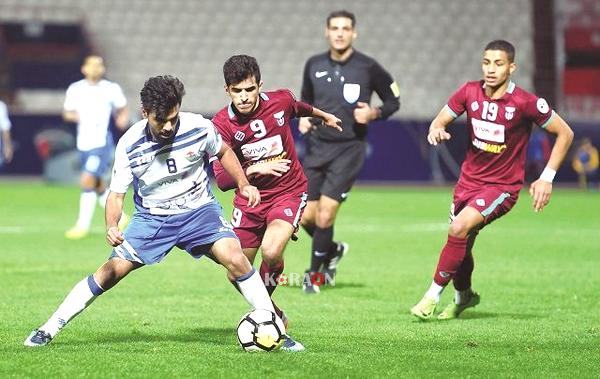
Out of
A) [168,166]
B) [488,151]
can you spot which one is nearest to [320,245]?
[488,151]

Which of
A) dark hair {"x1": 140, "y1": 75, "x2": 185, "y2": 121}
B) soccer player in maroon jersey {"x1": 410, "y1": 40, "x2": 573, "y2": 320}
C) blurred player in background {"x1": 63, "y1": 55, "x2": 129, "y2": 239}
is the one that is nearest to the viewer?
dark hair {"x1": 140, "y1": 75, "x2": 185, "y2": 121}

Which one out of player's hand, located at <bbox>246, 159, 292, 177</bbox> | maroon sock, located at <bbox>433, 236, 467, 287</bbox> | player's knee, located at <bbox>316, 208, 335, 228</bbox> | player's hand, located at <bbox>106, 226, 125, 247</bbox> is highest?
player's hand, located at <bbox>106, 226, 125, 247</bbox>

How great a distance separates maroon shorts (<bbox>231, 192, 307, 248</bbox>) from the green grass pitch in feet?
2.16

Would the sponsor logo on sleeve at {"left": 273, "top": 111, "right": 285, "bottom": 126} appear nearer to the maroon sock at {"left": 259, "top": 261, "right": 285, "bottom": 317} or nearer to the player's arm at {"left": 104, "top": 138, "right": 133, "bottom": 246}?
the maroon sock at {"left": 259, "top": 261, "right": 285, "bottom": 317}

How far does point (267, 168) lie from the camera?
8.27 m

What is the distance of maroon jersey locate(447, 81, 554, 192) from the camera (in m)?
9.16

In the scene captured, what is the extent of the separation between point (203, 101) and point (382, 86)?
22.3 m

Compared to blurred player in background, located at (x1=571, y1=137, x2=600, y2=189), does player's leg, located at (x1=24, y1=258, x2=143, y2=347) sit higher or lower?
higher

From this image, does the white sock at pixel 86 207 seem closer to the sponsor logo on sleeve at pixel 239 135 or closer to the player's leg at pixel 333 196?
the player's leg at pixel 333 196

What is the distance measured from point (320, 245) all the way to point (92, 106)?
6.53 m

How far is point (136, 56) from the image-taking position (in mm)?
34312

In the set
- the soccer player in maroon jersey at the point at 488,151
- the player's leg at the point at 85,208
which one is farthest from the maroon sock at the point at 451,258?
the player's leg at the point at 85,208

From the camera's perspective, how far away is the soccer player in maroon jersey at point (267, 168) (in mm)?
8367

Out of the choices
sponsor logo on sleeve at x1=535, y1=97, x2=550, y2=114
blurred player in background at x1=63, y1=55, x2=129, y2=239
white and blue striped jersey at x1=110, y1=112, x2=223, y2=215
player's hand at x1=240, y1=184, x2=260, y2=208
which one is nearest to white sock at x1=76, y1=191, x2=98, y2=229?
blurred player in background at x1=63, y1=55, x2=129, y2=239
